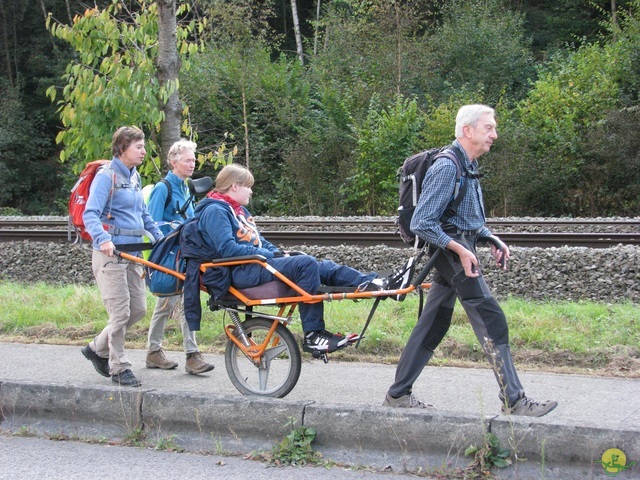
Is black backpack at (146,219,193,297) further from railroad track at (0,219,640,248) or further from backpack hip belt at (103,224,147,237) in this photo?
railroad track at (0,219,640,248)

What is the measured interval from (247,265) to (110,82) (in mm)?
5591

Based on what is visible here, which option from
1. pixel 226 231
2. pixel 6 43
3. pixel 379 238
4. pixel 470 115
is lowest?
pixel 379 238

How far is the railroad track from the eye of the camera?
1230cm

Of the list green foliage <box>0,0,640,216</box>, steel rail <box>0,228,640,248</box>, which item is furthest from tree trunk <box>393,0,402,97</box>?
steel rail <box>0,228,640,248</box>

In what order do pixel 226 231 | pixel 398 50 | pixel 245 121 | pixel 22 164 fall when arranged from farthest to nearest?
pixel 22 164, pixel 245 121, pixel 398 50, pixel 226 231

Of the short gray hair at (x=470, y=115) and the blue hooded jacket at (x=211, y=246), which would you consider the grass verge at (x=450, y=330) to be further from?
the short gray hair at (x=470, y=115)

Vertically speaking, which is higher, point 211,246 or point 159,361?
point 211,246

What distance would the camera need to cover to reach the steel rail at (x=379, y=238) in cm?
1211

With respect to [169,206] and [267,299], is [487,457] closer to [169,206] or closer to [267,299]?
[267,299]

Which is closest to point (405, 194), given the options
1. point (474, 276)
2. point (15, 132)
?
point (474, 276)

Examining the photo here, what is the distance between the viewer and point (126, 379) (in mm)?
6367

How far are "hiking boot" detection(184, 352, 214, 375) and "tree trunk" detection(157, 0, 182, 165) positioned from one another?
4.40 meters

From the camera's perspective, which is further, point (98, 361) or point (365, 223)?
point (365, 223)

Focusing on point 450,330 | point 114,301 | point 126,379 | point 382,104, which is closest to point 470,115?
point 450,330
